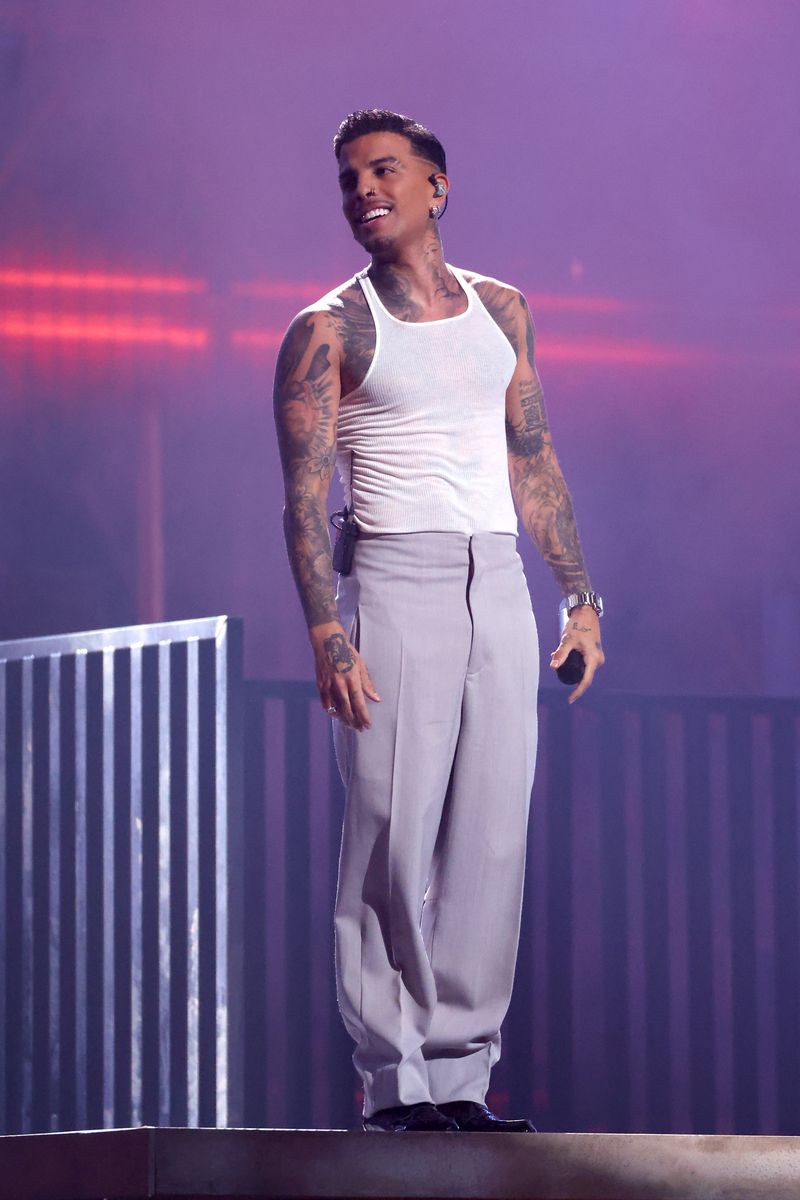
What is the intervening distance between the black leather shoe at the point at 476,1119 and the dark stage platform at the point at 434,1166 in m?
0.12

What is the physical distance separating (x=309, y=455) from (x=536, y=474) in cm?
38

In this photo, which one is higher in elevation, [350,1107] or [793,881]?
[793,881]

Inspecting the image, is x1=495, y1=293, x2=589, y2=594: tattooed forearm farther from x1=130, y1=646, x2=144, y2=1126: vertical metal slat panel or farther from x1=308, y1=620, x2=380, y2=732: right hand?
x1=130, y1=646, x2=144, y2=1126: vertical metal slat panel

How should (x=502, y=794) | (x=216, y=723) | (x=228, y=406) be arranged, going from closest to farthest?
(x=502, y=794) → (x=216, y=723) → (x=228, y=406)

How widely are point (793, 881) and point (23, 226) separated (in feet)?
8.41

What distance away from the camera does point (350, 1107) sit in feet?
10.1

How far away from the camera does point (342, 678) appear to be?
1.90m

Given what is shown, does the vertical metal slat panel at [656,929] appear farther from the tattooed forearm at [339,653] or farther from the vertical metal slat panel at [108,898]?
the tattooed forearm at [339,653]

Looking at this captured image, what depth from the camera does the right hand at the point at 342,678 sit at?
190 cm

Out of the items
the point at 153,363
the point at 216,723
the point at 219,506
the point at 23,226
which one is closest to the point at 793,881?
the point at 216,723

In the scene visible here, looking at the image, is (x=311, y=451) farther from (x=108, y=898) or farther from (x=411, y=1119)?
(x=108, y=898)

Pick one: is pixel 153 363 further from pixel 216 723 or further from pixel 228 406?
pixel 216 723

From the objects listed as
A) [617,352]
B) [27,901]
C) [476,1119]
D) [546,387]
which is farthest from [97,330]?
[476,1119]

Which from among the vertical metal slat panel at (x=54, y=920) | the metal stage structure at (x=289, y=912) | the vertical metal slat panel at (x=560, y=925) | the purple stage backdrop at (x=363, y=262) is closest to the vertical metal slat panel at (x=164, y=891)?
the metal stage structure at (x=289, y=912)
